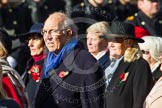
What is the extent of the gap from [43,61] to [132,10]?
5478 mm

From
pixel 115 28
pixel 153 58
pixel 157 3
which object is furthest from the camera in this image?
pixel 157 3

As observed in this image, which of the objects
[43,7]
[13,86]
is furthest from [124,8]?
[13,86]

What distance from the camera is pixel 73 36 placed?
703 cm

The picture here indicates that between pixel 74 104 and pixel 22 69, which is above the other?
pixel 74 104

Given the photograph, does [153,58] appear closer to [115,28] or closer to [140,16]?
[115,28]

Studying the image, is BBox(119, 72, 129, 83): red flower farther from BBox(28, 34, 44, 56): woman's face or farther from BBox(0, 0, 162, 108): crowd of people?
BBox(28, 34, 44, 56): woman's face

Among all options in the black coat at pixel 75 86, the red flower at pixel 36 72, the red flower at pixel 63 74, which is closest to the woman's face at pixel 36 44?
the red flower at pixel 36 72

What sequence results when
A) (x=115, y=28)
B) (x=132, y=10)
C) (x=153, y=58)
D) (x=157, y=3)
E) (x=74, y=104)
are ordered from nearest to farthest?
(x=74, y=104) → (x=115, y=28) → (x=153, y=58) → (x=157, y=3) → (x=132, y=10)

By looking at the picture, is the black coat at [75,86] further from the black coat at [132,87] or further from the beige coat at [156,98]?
the beige coat at [156,98]

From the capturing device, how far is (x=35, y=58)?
25.0ft

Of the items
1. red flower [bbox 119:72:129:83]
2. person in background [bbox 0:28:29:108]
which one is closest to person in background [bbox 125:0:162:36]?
red flower [bbox 119:72:129:83]

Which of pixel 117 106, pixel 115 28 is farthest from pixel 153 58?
pixel 117 106

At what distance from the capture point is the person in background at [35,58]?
7.24 meters

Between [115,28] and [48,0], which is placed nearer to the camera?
[115,28]
